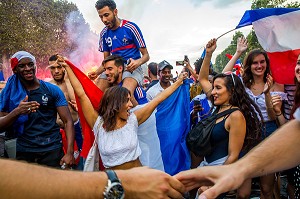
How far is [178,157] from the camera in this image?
5.18 metres

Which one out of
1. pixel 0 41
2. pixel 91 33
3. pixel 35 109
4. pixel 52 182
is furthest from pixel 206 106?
pixel 91 33

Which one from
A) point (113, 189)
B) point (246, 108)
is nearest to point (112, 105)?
point (246, 108)

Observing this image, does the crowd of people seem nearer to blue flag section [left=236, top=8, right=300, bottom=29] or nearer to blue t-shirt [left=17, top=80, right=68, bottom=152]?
Answer: blue t-shirt [left=17, top=80, right=68, bottom=152]

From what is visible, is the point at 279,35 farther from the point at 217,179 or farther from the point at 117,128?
the point at 217,179

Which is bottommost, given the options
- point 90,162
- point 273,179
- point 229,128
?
point 273,179

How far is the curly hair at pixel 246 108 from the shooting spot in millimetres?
4031

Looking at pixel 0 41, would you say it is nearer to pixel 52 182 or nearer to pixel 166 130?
pixel 166 130

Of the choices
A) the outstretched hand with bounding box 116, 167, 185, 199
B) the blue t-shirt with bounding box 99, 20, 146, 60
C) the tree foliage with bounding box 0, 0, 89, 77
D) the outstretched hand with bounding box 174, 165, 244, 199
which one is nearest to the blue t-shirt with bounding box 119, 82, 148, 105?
the blue t-shirt with bounding box 99, 20, 146, 60

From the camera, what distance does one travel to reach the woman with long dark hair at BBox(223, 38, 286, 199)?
14.4 feet

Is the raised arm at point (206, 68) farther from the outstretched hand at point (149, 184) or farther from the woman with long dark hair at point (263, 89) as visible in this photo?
the outstretched hand at point (149, 184)

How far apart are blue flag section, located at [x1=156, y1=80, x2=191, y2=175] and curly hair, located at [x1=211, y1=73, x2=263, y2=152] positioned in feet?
3.75

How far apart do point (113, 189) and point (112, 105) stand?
218 centimetres

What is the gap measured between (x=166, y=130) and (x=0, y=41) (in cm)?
2491

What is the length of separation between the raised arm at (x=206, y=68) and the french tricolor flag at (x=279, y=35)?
0.81 m
